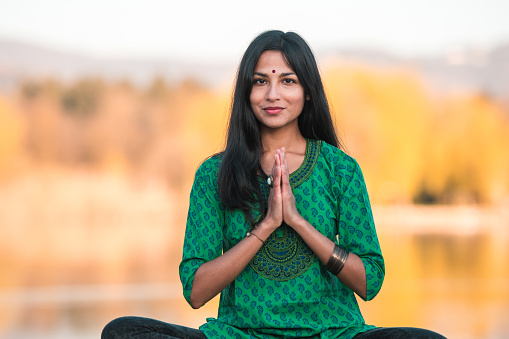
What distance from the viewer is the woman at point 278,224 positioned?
207 centimetres

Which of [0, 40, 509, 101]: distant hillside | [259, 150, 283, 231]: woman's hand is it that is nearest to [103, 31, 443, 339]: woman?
[259, 150, 283, 231]: woman's hand

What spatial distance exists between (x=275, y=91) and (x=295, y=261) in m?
0.47

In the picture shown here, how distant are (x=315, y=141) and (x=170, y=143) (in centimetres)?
2842

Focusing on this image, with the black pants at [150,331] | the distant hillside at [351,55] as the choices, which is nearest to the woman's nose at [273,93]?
the black pants at [150,331]

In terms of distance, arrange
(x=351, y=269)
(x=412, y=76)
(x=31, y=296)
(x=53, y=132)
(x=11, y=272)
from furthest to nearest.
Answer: (x=53, y=132)
(x=412, y=76)
(x=11, y=272)
(x=31, y=296)
(x=351, y=269)

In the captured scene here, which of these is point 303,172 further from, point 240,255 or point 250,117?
point 240,255

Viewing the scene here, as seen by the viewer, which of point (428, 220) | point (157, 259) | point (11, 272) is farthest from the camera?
point (428, 220)

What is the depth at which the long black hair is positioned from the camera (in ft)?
7.13

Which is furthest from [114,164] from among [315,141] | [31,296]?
[315,141]

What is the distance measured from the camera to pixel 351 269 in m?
2.08

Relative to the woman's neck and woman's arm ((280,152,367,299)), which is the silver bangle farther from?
the woman's neck

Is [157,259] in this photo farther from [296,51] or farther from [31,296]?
[296,51]

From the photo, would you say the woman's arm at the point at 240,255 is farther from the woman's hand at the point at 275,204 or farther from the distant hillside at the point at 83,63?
the distant hillside at the point at 83,63

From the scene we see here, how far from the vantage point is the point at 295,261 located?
84.3 inches
